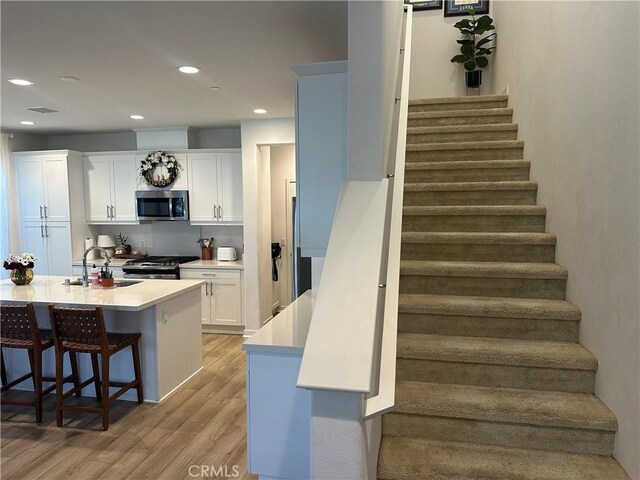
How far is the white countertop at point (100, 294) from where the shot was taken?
3.38m

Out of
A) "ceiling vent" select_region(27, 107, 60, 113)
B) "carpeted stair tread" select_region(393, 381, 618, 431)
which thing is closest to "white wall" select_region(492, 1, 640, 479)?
"carpeted stair tread" select_region(393, 381, 618, 431)

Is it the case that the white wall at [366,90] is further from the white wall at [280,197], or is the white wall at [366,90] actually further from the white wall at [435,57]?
the white wall at [280,197]

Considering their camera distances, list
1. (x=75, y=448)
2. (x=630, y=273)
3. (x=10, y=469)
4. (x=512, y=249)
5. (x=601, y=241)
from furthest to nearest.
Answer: (x=75, y=448) < (x=10, y=469) < (x=512, y=249) < (x=601, y=241) < (x=630, y=273)

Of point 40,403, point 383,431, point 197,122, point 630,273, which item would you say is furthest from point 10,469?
point 197,122

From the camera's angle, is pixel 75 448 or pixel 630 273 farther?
pixel 75 448

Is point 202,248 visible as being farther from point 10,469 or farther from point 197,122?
point 10,469

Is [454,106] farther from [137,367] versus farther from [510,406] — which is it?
[137,367]

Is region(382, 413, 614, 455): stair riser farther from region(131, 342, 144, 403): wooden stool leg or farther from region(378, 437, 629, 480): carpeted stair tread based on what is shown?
region(131, 342, 144, 403): wooden stool leg

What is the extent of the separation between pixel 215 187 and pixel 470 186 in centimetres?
378

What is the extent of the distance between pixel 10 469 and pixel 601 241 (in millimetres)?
3555

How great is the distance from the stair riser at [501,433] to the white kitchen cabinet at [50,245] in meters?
5.63

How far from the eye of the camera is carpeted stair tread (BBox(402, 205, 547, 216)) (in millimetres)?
2650

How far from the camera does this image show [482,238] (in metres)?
2.49

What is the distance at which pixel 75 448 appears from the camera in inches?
116
